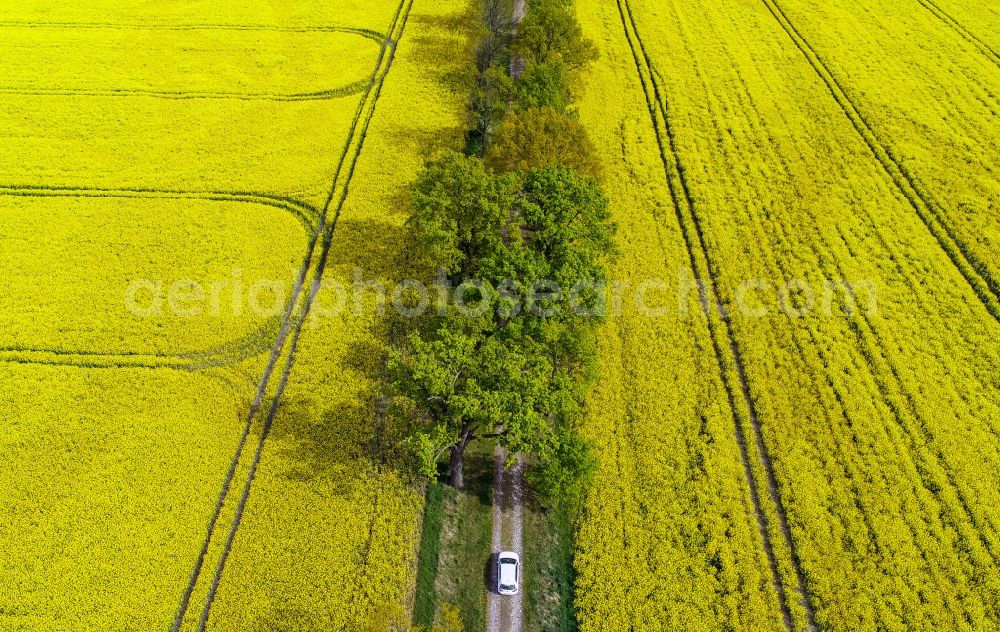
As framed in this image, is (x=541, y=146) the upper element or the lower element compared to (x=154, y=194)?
upper

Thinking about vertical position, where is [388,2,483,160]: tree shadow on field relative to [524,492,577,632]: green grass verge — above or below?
above

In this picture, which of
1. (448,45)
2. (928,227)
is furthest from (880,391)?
(448,45)

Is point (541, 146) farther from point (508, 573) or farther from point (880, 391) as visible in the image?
point (508, 573)

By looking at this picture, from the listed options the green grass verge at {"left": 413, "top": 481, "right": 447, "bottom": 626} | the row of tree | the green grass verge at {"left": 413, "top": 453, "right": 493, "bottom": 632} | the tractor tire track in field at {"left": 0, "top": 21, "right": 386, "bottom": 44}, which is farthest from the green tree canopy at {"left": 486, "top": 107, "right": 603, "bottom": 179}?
the tractor tire track in field at {"left": 0, "top": 21, "right": 386, "bottom": 44}

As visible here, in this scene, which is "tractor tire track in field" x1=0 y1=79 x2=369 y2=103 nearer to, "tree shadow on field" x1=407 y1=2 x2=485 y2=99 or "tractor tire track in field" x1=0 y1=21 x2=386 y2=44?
"tree shadow on field" x1=407 y1=2 x2=485 y2=99

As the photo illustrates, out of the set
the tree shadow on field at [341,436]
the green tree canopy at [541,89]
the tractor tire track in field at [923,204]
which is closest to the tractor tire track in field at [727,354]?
the green tree canopy at [541,89]

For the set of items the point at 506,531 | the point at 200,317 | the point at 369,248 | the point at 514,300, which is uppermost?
the point at 369,248

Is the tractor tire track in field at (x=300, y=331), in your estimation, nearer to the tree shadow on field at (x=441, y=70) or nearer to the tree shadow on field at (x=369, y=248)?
the tree shadow on field at (x=369, y=248)
